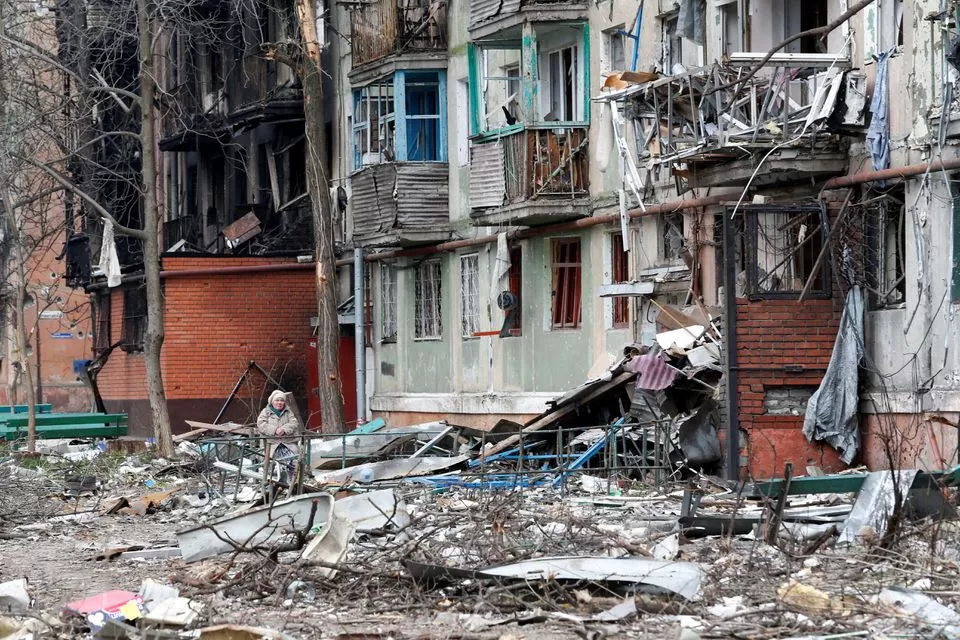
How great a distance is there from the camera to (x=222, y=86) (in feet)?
105

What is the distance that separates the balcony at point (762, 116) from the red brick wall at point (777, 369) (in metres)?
1.54

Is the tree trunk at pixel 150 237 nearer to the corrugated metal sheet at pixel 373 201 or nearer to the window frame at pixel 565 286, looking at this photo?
the corrugated metal sheet at pixel 373 201

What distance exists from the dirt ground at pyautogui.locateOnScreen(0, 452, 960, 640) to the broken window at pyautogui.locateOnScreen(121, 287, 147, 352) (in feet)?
59.6

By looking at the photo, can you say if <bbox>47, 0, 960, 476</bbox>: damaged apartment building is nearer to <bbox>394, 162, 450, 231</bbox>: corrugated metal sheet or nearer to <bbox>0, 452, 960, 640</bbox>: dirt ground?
<bbox>394, 162, 450, 231</bbox>: corrugated metal sheet

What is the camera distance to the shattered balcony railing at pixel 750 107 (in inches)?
646

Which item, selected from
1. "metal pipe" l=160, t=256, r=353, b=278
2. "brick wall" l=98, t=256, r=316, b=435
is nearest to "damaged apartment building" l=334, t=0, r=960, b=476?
"metal pipe" l=160, t=256, r=353, b=278

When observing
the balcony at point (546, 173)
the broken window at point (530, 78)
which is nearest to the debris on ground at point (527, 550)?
the balcony at point (546, 173)

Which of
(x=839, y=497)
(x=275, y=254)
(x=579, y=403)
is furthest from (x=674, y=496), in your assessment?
(x=275, y=254)

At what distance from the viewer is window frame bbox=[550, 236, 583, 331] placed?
75.3ft

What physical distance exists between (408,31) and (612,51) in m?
5.33

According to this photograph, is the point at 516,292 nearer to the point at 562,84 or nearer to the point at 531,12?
the point at 562,84

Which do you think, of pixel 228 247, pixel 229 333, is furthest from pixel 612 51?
pixel 228 247

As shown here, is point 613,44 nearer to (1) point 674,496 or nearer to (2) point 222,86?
(1) point 674,496

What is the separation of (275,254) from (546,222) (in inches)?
361
